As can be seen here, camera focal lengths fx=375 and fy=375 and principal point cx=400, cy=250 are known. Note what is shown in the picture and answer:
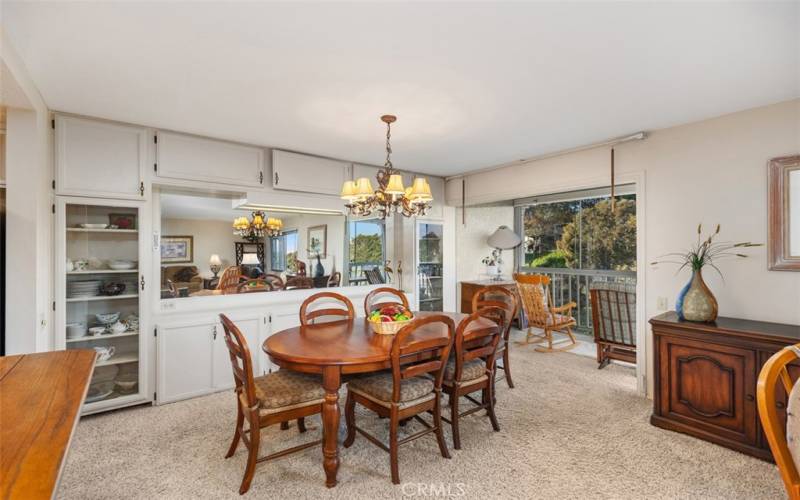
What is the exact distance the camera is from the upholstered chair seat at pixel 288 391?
2133 millimetres

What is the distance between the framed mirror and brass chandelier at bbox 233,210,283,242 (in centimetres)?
426

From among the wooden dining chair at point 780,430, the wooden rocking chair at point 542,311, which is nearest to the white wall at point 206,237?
the wooden rocking chair at point 542,311

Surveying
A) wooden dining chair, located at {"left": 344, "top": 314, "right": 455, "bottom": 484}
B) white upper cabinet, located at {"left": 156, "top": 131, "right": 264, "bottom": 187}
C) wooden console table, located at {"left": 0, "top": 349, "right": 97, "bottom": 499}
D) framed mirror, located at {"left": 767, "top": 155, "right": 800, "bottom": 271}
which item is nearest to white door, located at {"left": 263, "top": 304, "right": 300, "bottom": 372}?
white upper cabinet, located at {"left": 156, "top": 131, "right": 264, "bottom": 187}

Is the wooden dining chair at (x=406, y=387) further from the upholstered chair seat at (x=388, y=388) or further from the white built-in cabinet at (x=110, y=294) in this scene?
the white built-in cabinet at (x=110, y=294)

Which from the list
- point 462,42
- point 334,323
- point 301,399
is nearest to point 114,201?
point 334,323

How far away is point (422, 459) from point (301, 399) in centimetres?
87

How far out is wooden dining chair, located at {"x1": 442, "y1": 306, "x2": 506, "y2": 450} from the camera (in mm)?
2479

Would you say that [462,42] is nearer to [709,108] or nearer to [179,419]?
[709,108]

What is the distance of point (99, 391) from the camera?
3.04 meters

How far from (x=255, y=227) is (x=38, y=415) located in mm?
3025

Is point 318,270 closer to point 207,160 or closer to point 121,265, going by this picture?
point 207,160

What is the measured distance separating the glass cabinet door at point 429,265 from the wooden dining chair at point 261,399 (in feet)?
9.85

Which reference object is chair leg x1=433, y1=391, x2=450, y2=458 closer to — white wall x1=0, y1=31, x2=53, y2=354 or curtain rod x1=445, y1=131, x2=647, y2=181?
white wall x1=0, y1=31, x2=53, y2=354

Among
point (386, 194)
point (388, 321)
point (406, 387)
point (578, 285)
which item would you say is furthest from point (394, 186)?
point (578, 285)
